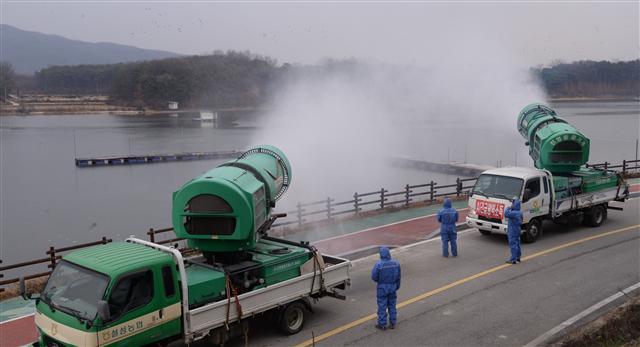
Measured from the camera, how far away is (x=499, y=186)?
1625cm

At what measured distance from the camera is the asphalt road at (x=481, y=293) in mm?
9852

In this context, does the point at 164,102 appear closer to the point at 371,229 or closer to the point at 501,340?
the point at 371,229

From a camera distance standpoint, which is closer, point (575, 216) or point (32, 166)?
point (575, 216)

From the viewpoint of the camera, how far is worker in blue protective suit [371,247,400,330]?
973 centimetres

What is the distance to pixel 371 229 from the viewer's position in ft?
63.0

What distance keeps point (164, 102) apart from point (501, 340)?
5797 inches

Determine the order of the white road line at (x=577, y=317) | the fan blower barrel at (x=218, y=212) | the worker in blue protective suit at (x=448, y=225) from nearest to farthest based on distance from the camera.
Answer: the fan blower barrel at (x=218, y=212)
the white road line at (x=577, y=317)
the worker in blue protective suit at (x=448, y=225)

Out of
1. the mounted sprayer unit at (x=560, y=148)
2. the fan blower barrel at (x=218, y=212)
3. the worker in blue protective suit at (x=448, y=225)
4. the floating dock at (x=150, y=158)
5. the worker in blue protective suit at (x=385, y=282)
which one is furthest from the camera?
the floating dock at (x=150, y=158)

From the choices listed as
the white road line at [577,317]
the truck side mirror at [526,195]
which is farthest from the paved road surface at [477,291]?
the truck side mirror at [526,195]

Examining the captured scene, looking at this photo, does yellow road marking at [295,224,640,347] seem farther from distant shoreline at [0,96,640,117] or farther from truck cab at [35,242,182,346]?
distant shoreline at [0,96,640,117]

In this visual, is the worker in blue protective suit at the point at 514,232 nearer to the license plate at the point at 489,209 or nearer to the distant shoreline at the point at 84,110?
the license plate at the point at 489,209

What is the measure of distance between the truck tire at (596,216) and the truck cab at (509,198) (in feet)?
8.76

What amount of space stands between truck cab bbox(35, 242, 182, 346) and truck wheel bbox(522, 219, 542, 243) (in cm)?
1145

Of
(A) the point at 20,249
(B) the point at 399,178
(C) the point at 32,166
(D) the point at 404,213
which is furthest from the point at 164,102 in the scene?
(D) the point at 404,213
